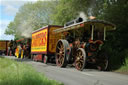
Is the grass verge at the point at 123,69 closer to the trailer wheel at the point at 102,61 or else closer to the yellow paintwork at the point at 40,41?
the trailer wheel at the point at 102,61

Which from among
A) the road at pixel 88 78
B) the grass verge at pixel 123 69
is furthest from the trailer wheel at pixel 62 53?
the grass verge at pixel 123 69

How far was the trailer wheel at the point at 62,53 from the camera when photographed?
12.3 metres

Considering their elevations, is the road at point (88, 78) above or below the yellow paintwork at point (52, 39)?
below

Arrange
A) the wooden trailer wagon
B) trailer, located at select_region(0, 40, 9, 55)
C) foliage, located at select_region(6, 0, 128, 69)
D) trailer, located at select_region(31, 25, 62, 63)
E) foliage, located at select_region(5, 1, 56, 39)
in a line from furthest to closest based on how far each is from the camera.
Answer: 1. foliage, located at select_region(5, 1, 56, 39)
2. trailer, located at select_region(0, 40, 9, 55)
3. trailer, located at select_region(31, 25, 62, 63)
4. foliage, located at select_region(6, 0, 128, 69)
5. the wooden trailer wagon

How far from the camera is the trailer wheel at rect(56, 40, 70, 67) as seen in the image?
40.4ft

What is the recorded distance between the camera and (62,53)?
1298cm

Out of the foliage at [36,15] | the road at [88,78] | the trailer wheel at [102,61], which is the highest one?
the foliage at [36,15]

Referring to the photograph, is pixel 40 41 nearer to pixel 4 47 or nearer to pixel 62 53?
pixel 62 53

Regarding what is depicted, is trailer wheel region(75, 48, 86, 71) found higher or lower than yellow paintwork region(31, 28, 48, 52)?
lower

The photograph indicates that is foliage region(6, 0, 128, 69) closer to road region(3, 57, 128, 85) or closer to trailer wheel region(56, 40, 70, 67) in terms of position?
trailer wheel region(56, 40, 70, 67)

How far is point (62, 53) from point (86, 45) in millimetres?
2224

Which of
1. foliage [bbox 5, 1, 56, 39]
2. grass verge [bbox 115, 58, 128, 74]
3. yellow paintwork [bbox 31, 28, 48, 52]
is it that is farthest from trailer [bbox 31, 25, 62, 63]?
foliage [bbox 5, 1, 56, 39]

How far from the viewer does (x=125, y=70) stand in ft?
36.9

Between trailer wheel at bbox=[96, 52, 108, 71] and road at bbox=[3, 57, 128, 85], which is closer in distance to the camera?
road at bbox=[3, 57, 128, 85]
